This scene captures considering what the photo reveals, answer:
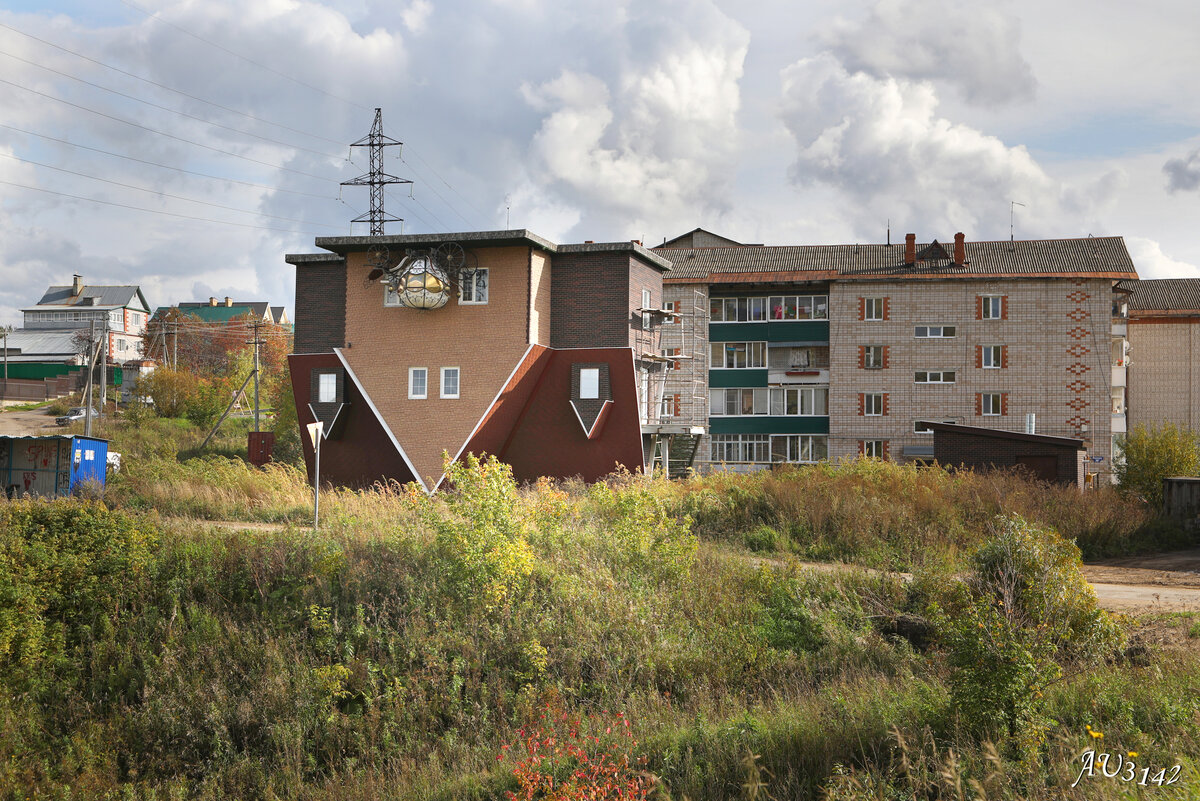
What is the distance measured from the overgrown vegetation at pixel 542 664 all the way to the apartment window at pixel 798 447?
30457mm

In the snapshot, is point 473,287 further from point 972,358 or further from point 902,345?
point 972,358

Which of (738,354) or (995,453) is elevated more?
(738,354)

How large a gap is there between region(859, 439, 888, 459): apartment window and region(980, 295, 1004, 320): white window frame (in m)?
8.07

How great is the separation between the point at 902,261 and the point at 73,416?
4871cm

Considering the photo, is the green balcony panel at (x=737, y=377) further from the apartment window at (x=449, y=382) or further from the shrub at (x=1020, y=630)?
the shrub at (x=1020, y=630)

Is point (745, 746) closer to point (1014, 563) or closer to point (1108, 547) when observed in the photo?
point (1014, 563)

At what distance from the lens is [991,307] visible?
47531 millimetres

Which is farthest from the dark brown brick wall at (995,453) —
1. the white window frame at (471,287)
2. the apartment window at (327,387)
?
the apartment window at (327,387)

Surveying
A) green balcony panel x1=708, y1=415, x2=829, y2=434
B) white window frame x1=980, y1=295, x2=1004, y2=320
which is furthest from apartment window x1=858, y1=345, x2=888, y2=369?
white window frame x1=980, y1=295, x2=1004, y2=320

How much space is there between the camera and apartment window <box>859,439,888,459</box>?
157 feet

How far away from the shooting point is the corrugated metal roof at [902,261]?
4744cm

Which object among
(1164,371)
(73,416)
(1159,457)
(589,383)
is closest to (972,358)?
(1159,457)

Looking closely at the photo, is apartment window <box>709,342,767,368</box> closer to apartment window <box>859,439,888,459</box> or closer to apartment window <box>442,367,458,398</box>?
apartment window <box>859,439,888,459</box>

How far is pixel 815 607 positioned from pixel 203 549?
9.90 m
